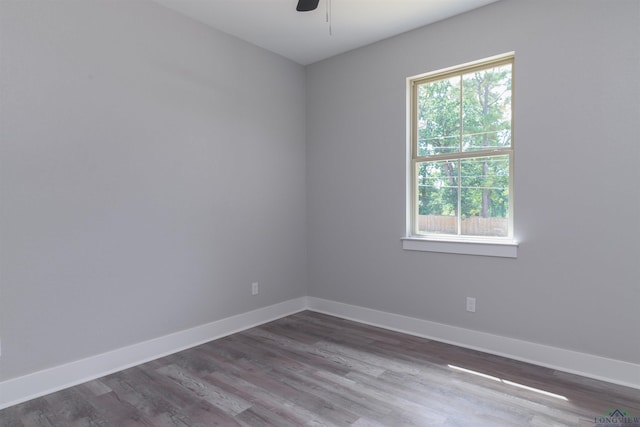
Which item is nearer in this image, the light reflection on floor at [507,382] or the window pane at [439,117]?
the light reflection on floor at [507,382]

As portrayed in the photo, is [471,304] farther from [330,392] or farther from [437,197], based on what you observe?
[330,392]

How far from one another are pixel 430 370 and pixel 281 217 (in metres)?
2.19

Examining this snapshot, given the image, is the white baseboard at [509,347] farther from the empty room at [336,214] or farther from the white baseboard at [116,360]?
the white baseboard at [116,360]

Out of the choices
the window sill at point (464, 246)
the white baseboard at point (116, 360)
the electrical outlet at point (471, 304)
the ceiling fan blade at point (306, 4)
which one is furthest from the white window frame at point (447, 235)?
the white baseboard at point (116, 360)

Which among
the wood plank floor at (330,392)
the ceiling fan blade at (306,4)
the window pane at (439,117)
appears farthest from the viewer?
the window pane at (439,117)

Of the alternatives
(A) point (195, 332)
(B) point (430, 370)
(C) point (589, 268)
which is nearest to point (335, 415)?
(B) point (430, 370)

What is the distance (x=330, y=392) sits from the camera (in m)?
2.42

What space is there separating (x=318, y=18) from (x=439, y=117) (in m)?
1.40

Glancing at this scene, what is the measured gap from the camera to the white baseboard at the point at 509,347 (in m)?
2.49

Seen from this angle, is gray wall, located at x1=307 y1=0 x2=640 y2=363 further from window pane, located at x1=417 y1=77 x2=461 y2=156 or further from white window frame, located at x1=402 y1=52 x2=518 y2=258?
window pane, located at x1=417 y1=77 x2=461 y2=156

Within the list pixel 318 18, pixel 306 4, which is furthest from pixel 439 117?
pixel 306 4

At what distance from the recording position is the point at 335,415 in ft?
7.05

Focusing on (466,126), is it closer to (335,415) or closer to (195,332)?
(335,415)

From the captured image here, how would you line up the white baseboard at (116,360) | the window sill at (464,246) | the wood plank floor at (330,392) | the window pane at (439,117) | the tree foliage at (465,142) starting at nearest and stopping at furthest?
the wood plank floor at (330,392) < the white baseboard at (116,360) < the window sill at (464,246) < the tree foliage at (465,142) < the window pane at (439,117)
